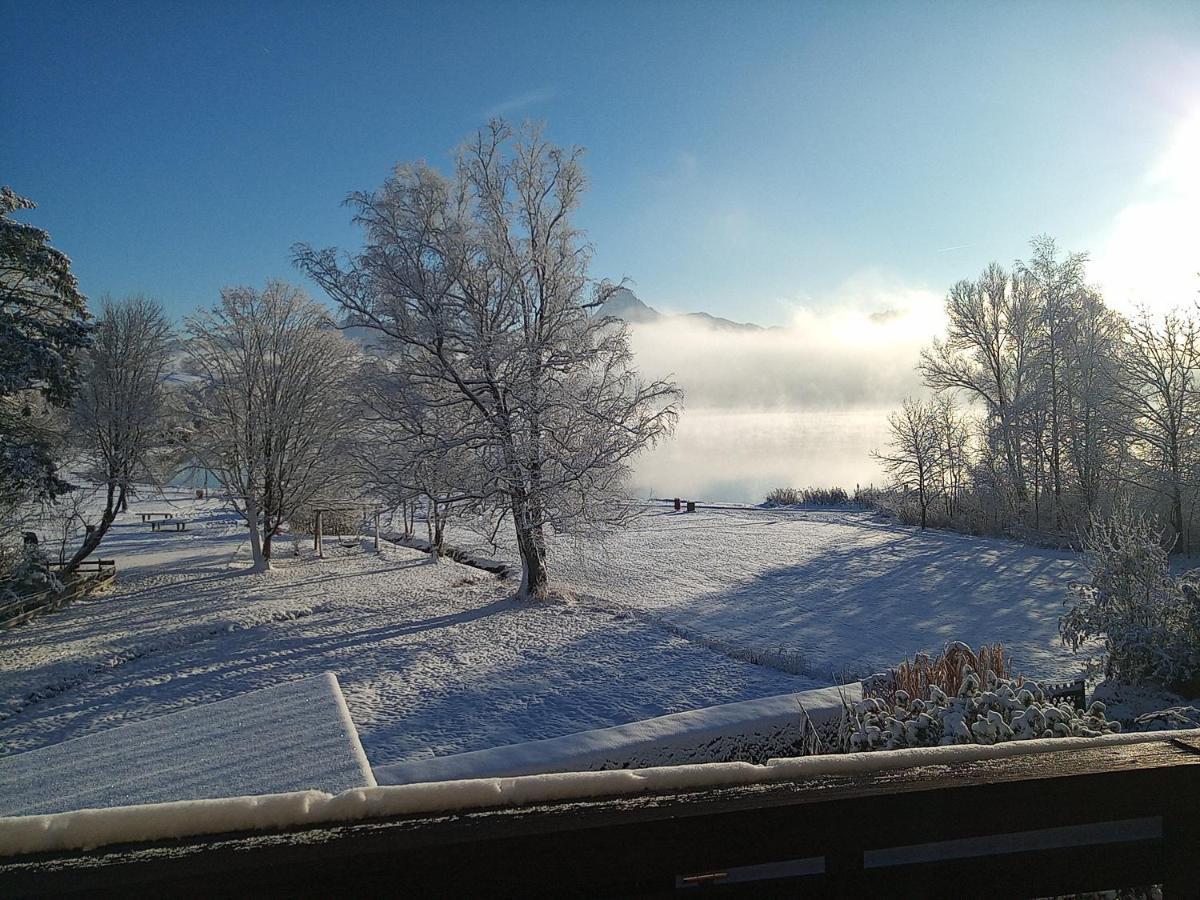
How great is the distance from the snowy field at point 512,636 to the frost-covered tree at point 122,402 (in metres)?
3.07

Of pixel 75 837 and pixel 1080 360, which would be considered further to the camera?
pixel 1080 360

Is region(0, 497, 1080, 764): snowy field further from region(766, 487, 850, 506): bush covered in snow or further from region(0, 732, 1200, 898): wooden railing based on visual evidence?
region(766, 487, 850, 506): bush covered in snow

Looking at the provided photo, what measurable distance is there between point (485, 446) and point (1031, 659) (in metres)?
9.50

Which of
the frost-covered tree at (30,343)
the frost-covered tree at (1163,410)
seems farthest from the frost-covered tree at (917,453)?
the frost-covered tree at (30,343)

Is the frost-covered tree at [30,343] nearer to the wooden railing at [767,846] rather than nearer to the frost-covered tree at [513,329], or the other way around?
the frost-covered tree at [513,329]

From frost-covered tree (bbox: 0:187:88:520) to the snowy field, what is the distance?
3271 mm

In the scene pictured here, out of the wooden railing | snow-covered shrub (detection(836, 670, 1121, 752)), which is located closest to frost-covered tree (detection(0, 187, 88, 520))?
snow-covered shrub (detection(836, 670, 1121, 752))

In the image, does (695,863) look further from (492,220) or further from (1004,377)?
(1004,377)

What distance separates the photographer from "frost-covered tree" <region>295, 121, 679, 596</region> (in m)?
12.2

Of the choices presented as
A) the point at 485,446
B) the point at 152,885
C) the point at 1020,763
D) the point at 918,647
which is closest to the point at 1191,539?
the point at 918,647

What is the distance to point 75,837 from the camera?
0.97 metres

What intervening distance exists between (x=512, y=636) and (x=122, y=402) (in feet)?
48.6

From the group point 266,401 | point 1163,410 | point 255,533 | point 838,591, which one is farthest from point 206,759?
point 1163,410

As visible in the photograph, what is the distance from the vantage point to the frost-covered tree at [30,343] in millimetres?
Result: 13555
